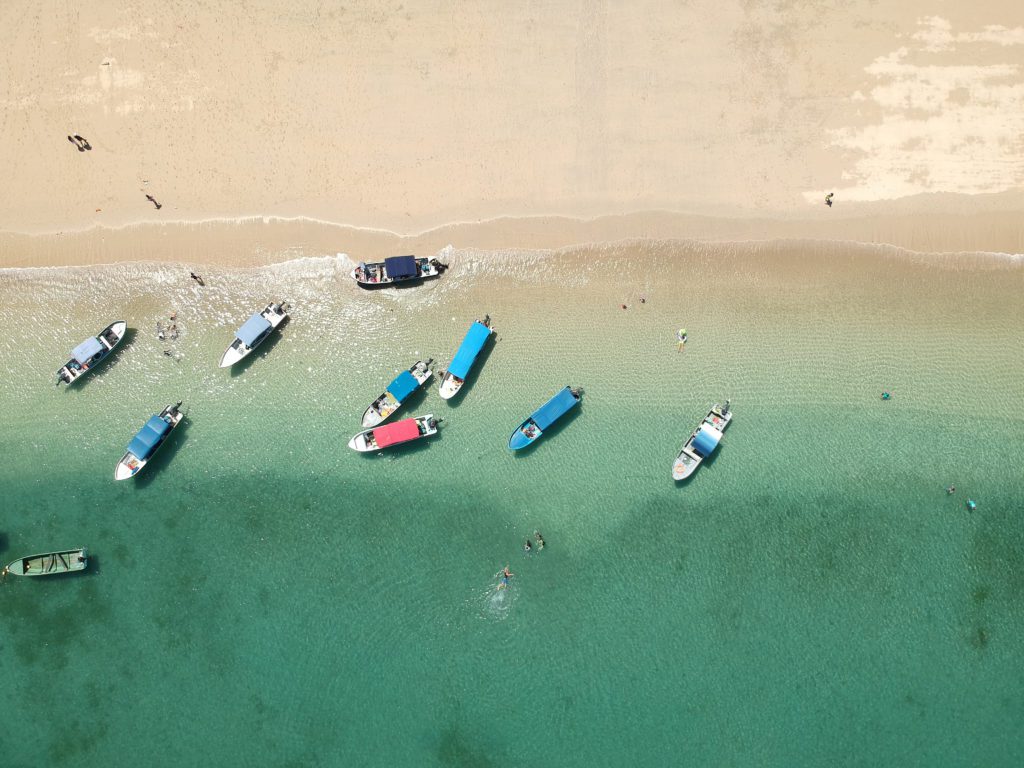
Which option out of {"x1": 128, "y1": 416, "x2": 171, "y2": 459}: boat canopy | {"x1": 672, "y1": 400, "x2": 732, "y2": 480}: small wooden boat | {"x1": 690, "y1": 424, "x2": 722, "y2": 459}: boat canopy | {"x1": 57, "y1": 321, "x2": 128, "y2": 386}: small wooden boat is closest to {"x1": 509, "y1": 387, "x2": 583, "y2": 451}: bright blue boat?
{"x1": 672, "y1": 400, "x2": 732, "y2": 480}: small wooden boat

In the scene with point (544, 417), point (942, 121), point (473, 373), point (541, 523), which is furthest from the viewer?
point (473, 373)

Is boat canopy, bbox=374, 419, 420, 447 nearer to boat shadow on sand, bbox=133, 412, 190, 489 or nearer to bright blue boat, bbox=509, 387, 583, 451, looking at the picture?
bright blue boat, bbox=509, 387, 583, 451

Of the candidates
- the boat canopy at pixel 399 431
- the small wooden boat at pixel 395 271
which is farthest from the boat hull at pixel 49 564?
the small wooden boat at pixel 395 271

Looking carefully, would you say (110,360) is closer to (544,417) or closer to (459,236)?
(459,236)

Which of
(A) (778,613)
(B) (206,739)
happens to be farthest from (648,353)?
(B) (206,739)

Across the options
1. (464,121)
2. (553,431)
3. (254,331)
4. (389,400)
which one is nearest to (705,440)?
(553,431)

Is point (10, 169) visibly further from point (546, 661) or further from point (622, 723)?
point (622, 723)
